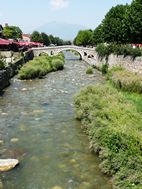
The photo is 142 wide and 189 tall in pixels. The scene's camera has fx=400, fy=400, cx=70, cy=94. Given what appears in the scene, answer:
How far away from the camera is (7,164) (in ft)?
54.3

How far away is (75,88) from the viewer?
127ft

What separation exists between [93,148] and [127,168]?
431cm

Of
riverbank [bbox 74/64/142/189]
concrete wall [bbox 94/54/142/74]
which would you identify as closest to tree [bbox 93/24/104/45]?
concrete wall [bbox 94/54/142/74]

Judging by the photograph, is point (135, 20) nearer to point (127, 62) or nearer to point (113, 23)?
point (127, 62)

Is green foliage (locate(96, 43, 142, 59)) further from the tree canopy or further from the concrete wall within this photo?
the tree canopy

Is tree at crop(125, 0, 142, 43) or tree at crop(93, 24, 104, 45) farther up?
tree at crop(125, 0, 142, 43)

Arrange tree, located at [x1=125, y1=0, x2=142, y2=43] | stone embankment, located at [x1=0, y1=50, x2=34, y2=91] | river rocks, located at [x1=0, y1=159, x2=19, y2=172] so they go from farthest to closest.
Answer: tree, located at [x1=125, y1=0, x2=142, y2=43]
stone embankment, located at [x1=0, y1=50, x2=34, y2=91]
river rocks, located at [x1=0, y1=159, x2=19, y2=172]

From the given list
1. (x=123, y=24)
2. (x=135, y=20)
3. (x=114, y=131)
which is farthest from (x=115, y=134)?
(x=123, y=24)

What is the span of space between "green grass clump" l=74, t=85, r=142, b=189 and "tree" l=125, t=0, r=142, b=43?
94.3 ft

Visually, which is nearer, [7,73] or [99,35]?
[7,73]

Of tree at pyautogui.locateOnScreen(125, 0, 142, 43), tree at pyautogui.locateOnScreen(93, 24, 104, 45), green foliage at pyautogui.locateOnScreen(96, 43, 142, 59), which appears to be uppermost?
tree at pyautogui.locateOnScreen(125, 0, 142, 43)

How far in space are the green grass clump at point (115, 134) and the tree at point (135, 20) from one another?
2873 centimetres

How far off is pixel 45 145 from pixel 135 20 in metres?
35.4

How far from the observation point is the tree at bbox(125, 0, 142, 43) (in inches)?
2004
